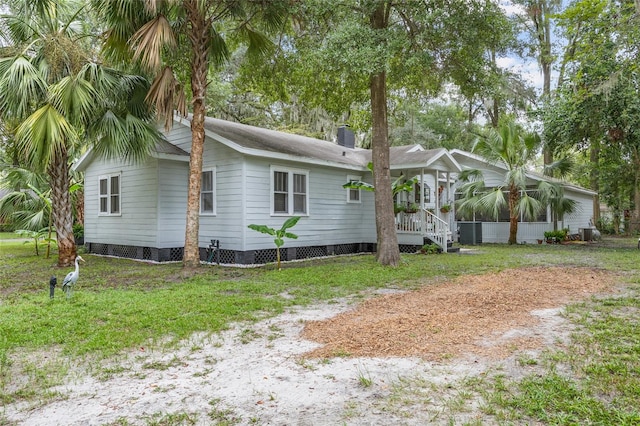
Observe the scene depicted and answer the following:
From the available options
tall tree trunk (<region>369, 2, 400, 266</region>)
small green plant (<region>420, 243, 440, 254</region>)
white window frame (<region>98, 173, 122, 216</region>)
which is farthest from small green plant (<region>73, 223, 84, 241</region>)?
small green plant (<region>420, 243, 440, 254</region>)

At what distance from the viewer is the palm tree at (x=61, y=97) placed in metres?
9.76

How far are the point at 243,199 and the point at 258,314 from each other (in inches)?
229

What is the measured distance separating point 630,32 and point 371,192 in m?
8.71

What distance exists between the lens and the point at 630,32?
30.4 ft

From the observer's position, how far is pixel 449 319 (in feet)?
18.8

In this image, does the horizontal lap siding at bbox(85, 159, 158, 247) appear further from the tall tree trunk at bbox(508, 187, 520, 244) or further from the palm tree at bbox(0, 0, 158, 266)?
the tall tree trunk at bbox(508, 187, 520, 244)

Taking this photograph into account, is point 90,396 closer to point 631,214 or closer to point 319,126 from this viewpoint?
point 319,126

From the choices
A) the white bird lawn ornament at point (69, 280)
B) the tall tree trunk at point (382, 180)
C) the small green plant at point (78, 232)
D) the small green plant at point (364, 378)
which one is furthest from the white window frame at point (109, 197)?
the small green plant at point (364, 378)

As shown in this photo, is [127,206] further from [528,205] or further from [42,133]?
[528,205]

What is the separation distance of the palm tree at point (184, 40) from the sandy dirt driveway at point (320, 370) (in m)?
5.47

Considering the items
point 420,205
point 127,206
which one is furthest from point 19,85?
point 420,205

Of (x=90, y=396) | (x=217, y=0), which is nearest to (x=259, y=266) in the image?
(x=217, y=0)

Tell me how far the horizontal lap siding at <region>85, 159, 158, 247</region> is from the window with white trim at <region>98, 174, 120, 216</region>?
0.57 ft

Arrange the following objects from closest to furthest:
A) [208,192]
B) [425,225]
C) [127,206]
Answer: [208,192] < [127,206] < [425,225]
